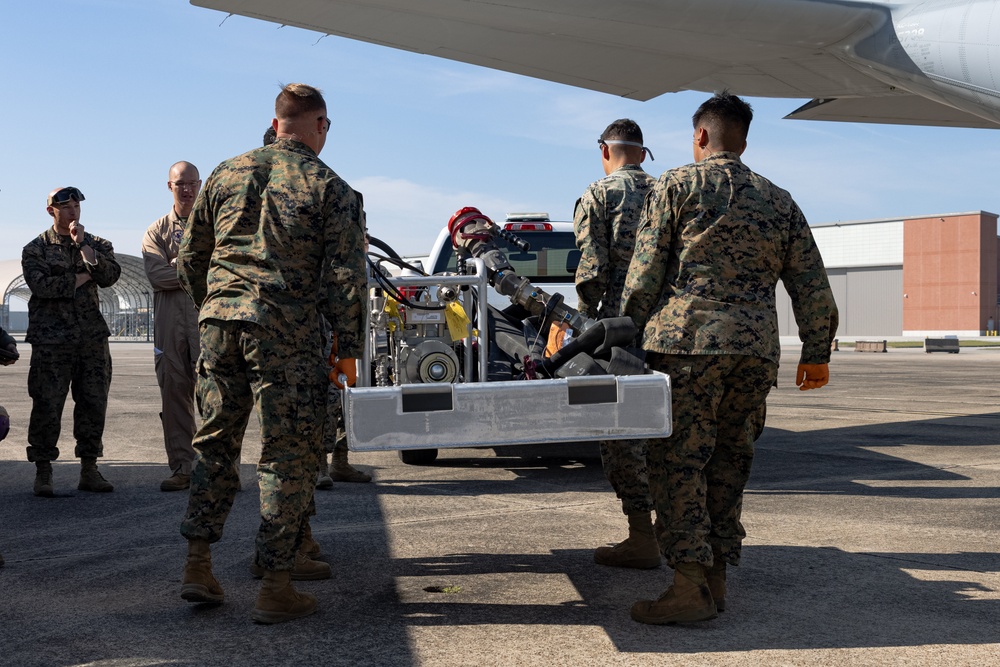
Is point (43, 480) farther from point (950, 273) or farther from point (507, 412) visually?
point (950, 273)

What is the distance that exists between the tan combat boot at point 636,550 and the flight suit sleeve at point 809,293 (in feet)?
4.12

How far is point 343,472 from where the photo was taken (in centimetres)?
739

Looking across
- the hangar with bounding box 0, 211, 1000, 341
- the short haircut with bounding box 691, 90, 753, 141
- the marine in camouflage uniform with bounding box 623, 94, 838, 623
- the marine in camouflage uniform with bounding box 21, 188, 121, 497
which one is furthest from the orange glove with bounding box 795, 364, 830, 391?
the hangar with bounding box 0, 211, 1000, 341

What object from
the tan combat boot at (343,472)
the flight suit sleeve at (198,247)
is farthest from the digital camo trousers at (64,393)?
the flight suit sleeve at (198,247)

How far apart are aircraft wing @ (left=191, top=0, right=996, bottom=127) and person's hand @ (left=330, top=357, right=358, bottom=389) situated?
7773 millimetres

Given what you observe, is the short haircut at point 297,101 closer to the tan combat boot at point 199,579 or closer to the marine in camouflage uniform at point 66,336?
the tan combat boot at point 199,579

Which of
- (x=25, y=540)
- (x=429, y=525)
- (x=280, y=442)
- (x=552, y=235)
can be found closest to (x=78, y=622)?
(x=280, y=442)

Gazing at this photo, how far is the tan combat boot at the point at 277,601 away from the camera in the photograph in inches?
148

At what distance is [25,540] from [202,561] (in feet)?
6.59

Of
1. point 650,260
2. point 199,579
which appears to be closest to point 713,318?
point 650,260

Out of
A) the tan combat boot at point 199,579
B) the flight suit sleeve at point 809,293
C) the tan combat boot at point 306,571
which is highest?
the flight suit sleeve at point 809,293

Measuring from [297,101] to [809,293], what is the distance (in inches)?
93.0

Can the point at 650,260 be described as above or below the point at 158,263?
below

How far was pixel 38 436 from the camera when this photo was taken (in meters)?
6.89
